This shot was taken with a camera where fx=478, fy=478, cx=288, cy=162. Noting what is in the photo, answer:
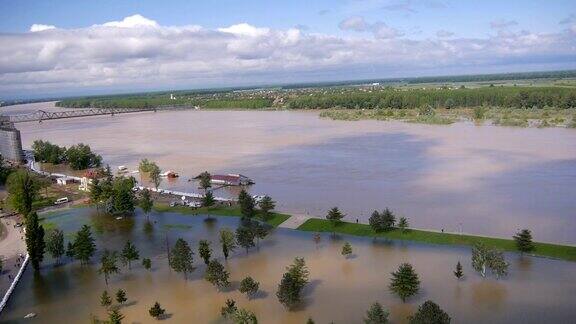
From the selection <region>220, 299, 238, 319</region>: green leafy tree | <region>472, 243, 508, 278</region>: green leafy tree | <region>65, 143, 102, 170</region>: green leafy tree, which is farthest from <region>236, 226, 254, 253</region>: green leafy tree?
<region>65, 143, 102, 170</region>: green leafy tree

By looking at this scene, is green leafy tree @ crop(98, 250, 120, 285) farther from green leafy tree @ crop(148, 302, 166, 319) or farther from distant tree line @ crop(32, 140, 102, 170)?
distant tree line @ crop(32, 140, 102, 170)

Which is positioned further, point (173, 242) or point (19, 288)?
point (173, 242)

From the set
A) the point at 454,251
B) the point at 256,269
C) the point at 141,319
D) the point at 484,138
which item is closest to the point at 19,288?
the point at 141,319

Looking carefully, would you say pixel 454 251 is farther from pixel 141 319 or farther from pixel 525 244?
pixel 141 319

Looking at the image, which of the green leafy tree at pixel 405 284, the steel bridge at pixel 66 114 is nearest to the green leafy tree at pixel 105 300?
the green leafy tree at pixel 405 284

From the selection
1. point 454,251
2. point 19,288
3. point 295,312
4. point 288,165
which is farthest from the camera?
point 288,165

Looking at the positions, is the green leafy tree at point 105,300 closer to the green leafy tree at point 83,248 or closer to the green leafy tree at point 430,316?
the green leafy tree at point 83,248
